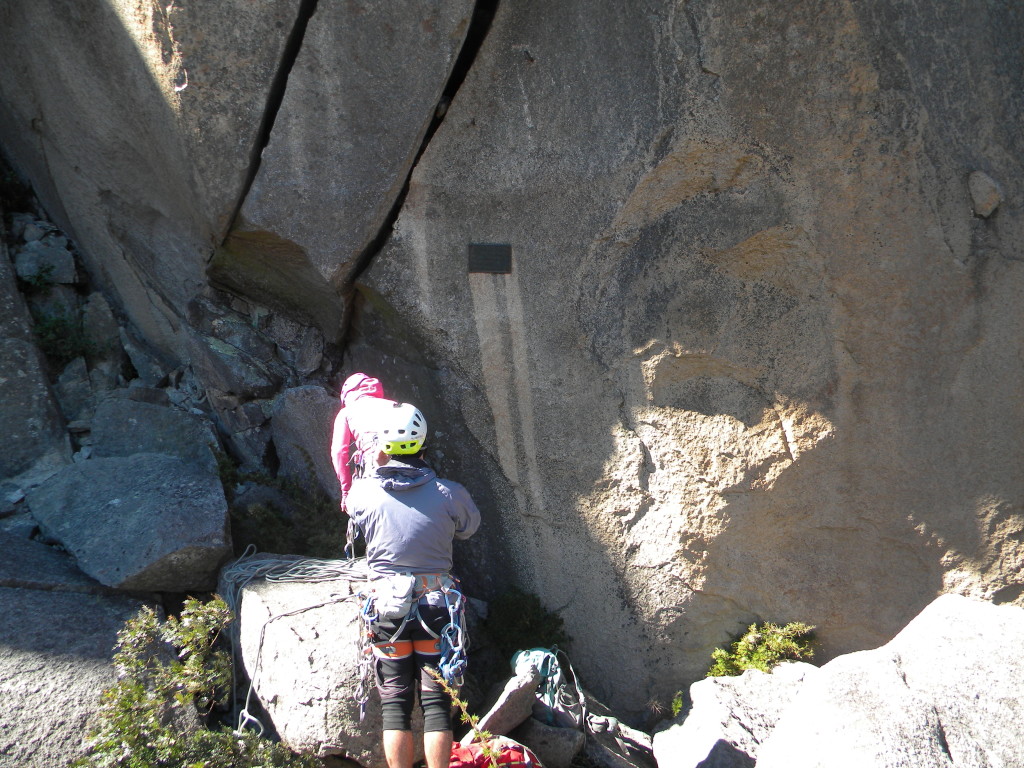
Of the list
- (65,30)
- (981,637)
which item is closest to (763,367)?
(981,637)

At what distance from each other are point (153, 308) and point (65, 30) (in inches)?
58.7

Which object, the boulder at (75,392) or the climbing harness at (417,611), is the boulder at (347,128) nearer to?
the boulder at (75,392)

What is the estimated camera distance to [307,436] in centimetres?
422

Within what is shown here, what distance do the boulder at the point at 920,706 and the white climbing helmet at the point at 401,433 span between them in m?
1.72

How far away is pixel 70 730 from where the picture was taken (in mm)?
2889

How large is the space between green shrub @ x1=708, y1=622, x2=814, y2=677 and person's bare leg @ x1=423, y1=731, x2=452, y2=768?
144 cm

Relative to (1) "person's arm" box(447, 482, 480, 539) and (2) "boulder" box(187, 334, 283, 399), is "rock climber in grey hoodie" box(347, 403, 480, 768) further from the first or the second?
(2) "boulder" box(187, 334, 283, 399)

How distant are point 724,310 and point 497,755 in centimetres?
213

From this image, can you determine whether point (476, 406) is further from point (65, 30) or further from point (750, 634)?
point (65, 30)

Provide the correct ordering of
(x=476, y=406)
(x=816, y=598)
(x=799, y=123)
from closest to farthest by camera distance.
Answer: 1. (x=799, y=123)
2. (x=816, y=598)
3. (x=476, y=406)

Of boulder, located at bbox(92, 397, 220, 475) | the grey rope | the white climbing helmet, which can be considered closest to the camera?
the white climbing helmet

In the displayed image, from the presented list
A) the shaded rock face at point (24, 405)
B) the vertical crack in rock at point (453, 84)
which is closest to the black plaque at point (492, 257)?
the vertical crack in rock at point (453, 84)

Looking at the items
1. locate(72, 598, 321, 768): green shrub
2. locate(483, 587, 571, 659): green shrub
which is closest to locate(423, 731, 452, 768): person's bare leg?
locate(72, 598, 321, 768): green shrub

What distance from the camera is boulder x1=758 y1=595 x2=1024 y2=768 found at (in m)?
2.57
